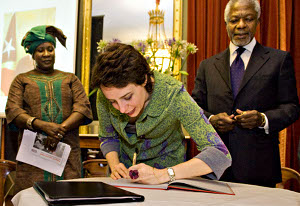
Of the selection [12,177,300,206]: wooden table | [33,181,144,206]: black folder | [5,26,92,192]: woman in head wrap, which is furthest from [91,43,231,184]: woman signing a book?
[5,26,92,192]: woman in head wrap

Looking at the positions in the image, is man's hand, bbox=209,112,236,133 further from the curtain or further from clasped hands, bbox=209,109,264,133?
the curtain

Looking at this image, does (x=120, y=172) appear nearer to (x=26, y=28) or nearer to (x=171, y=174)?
(x=171, y=174)

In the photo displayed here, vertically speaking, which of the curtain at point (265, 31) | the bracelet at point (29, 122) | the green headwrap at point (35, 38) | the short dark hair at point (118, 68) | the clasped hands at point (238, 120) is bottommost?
the bracelet at point (29, 122)

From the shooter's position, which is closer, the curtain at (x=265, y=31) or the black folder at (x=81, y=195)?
the black folder at (x=81, y=195)

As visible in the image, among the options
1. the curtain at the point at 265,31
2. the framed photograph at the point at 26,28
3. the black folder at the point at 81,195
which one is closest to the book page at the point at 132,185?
the black folder at the point at 81,195

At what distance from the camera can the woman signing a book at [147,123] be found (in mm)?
1411

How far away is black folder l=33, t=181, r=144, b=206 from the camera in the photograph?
3.34ft

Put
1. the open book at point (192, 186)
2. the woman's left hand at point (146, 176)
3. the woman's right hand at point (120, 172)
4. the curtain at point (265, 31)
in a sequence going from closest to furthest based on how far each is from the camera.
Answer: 1. the open book at point (192, 186)
2. the woman's left hand at point (146, 176)
3. the woman's right hand at point (120, 172)
4. the curtain at point (265, 31)

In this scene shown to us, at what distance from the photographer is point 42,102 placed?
249cm

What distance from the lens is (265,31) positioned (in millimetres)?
3586

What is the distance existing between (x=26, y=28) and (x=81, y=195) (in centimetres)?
373

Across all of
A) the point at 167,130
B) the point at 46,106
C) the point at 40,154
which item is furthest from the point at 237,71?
the point at 40,154

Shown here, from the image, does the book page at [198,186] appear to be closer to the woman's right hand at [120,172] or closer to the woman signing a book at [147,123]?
the woman signing a book at [147,123]

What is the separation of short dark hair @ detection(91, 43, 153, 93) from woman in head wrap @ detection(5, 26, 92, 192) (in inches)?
43.0
